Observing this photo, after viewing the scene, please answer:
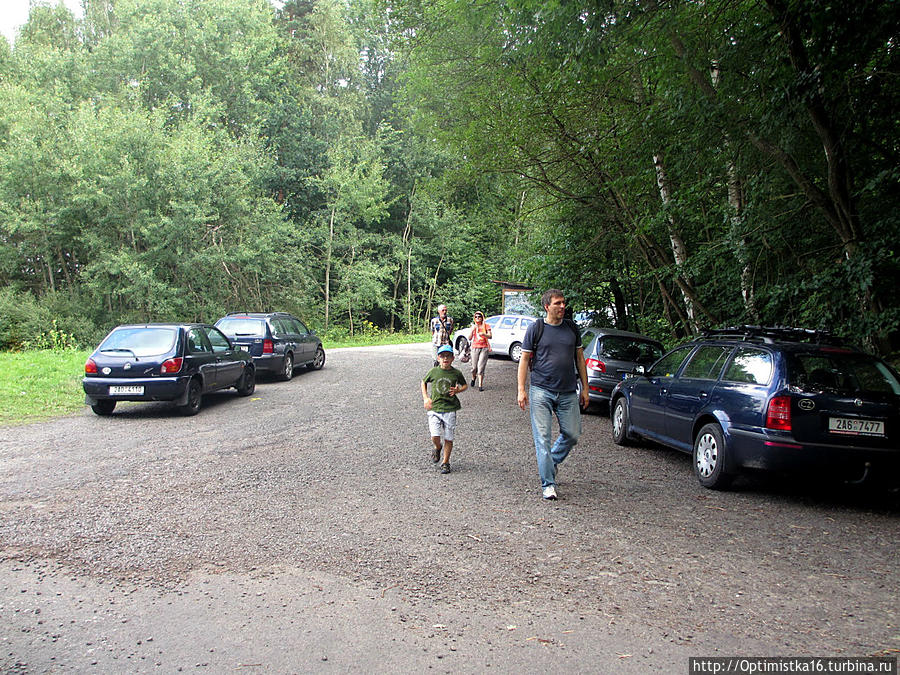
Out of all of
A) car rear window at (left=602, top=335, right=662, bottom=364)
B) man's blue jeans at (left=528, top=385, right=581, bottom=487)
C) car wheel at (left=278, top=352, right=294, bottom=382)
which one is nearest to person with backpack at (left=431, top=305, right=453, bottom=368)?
car wheel at (left=278, top=352, right=294, bottom=382)

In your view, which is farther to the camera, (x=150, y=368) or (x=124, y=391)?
(x=150, y=368)

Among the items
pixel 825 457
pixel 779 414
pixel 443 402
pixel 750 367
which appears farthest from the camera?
pixel 443 402

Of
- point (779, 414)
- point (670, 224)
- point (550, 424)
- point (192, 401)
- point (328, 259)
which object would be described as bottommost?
point (192, 401)

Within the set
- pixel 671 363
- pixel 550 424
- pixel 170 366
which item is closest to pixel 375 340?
pixel 170 366

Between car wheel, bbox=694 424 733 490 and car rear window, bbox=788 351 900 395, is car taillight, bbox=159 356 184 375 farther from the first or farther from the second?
car rear window, bbox=788 351 900 395

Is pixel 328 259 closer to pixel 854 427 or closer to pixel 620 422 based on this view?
pixel 620 422

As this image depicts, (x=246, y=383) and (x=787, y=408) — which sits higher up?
(x=787, y=408)

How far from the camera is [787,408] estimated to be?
19.4 feet

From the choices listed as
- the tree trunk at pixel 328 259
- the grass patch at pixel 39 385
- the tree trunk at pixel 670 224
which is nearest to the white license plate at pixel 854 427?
the tree trunk at pixel 670 224

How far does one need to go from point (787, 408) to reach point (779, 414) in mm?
87

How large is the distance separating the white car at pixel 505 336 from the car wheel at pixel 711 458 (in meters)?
16.2

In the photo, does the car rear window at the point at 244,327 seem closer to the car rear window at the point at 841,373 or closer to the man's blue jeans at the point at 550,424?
the man's blue jeans at the point at 550,424

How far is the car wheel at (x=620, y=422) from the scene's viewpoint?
8.77 metres

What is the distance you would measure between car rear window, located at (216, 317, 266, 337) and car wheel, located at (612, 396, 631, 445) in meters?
9.53
